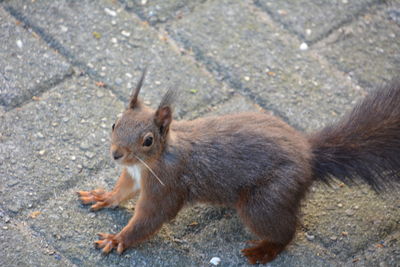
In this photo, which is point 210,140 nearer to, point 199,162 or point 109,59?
point 199,162

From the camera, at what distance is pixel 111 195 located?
2.98 m

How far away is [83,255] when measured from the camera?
278cm

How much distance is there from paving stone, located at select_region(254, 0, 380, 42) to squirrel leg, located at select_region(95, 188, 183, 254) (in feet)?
5.09

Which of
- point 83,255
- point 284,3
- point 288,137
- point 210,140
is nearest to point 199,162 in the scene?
point 210,140

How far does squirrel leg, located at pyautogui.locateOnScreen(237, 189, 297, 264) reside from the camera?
8.99 feet

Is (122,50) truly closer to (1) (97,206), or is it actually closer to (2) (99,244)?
(1) (97,206)

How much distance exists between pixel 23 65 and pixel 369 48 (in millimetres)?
1928

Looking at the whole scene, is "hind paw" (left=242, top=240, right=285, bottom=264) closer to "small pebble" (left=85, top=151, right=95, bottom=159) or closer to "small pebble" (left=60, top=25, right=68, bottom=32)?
"small pebble" (left=85, top=151, right=95, bottom=159)

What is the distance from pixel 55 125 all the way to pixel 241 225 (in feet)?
3.30

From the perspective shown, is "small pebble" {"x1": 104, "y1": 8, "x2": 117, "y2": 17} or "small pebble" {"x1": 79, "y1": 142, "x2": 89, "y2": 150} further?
"small pebble" {"x1": 104, "y1": 8, "x2": 117, "y2": 17}

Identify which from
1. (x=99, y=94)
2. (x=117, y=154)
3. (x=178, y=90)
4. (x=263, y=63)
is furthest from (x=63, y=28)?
(x=117, y=154)

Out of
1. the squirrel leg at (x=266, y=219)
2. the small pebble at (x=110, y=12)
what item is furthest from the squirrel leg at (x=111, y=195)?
the small pebble at (x=110, y=12)

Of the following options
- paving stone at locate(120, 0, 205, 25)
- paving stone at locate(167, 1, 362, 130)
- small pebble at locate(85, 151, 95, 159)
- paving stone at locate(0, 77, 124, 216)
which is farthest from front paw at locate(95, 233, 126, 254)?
paving stone at locate(120, 0, 205, 25)

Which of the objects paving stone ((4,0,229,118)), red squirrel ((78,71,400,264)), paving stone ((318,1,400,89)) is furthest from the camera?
paving stone ((318,1,400,89))
